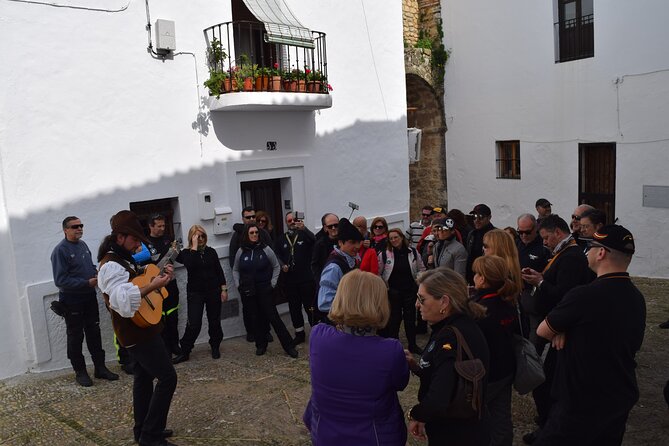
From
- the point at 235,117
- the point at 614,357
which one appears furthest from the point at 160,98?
the point at 614,357

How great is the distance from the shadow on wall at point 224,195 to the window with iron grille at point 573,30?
→ 4858mm

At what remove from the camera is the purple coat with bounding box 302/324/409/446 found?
2.93 meters

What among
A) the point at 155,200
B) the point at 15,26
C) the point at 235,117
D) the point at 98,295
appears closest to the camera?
the point at 15,26

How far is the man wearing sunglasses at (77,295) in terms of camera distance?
238 inches

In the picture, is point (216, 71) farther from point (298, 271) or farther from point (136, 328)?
point (136, 328)

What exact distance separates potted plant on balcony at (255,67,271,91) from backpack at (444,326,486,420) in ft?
18.3

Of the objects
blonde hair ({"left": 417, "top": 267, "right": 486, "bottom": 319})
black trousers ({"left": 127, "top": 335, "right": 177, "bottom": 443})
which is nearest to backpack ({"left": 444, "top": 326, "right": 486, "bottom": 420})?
blonde hair ({"left": 417, "top": 267, "right": 486, "bottom": 319})

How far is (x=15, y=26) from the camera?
6.21 m

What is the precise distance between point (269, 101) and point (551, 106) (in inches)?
300

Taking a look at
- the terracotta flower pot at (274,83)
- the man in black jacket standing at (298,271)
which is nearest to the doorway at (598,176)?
the man in black jacket standing at (298,271)

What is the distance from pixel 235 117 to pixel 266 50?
143 cm

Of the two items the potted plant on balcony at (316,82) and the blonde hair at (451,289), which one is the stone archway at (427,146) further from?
the blonde hair at (451,289)

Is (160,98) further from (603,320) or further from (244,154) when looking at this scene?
(603,320)

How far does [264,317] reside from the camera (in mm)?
7477
